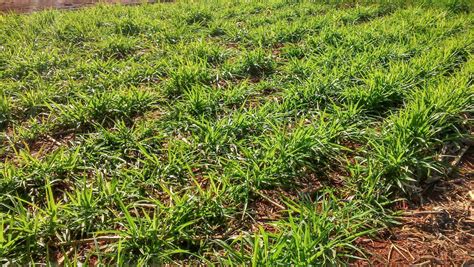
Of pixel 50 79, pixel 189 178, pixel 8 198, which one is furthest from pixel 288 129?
pixel 50 79

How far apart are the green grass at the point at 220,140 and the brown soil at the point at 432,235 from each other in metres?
0.08

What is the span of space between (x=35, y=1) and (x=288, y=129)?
673cm

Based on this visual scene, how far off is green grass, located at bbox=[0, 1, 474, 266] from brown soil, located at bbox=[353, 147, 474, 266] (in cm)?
8

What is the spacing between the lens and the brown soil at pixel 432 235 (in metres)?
1.72

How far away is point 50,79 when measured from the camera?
3342 mm

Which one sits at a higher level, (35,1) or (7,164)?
(7,164)

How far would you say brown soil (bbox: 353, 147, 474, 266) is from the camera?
172cm

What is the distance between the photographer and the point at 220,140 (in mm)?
2387

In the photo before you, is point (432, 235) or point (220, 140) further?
point (220, 140)

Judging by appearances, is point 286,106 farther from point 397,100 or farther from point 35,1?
point 35,1

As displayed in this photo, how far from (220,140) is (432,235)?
1.31 meters

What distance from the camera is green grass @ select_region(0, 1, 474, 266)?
172cm

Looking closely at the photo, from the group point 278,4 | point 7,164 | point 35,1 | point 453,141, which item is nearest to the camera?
point 7,164

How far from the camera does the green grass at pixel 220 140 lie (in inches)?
67.8
